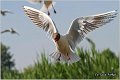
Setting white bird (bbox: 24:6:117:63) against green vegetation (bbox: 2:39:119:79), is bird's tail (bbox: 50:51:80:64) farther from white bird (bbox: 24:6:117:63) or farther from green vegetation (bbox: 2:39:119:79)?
green vegetation (bbox: 2:39:119:79)

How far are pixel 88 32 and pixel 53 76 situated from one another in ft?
7.99

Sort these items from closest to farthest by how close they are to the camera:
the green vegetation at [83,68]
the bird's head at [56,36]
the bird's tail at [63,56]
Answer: the bird's head at [56,36] → the bird's tail at [63,56] → the green vegetation at [83,68]

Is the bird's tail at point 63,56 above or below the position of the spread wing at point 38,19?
below

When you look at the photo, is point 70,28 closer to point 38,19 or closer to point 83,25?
point 83,25

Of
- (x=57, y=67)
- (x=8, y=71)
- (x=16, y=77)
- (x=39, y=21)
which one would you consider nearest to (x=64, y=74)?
(x=57, y=67)

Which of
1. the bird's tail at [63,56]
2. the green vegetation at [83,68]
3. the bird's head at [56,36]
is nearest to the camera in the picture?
the bird's head at [56,36]

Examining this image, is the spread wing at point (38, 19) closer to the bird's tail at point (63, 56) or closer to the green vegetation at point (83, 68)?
the bird's tail at point (63, 56)

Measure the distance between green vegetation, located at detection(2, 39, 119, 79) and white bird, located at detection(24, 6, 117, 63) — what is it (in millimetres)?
1815

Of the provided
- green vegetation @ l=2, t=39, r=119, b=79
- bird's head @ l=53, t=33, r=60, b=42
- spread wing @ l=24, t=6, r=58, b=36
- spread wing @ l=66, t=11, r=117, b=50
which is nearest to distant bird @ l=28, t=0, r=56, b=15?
spread wing @ l=24, t=6, r=58, b=36

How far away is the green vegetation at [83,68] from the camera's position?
18.9ft

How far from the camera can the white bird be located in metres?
3.51

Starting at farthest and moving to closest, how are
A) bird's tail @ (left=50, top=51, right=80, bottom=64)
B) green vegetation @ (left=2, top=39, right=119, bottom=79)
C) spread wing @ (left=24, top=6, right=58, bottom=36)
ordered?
green vegetation @ (left=2, top=39, right=119, bottom=79) < spread wing @ (left=24, top=6, right=58, bottom=36) < bird's tail @ (left=50, top=51, right=80, bottom=64)

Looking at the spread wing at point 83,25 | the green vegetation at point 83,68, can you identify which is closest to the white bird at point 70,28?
the spread wing at point 83,25

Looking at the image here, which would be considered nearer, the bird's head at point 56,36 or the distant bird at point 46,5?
the bird's head at point 56,36
